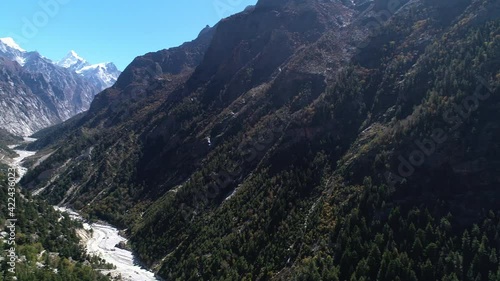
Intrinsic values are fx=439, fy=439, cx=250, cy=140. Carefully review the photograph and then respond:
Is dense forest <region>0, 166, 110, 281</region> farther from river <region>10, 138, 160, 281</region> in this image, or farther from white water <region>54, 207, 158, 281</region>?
white water <region>54, 207, 158, 281</region>

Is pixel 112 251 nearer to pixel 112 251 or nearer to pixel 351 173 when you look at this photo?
pixel 112 251

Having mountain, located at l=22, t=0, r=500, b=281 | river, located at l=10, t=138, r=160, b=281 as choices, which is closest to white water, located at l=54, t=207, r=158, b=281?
river, located at l=10, t=138, r=160, b=281

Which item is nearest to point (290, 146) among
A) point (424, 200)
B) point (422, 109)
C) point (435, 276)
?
point (422, 109)

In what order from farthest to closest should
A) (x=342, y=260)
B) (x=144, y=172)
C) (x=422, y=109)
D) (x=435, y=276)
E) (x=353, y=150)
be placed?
(x=144, y=172) → (x=353, y=150) → (x=422, y=109) → (x=342, y=260) → (x=435, y=276)

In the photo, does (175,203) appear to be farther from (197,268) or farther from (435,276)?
(435,276)

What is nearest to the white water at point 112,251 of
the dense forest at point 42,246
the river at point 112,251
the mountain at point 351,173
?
the river at point 112,251

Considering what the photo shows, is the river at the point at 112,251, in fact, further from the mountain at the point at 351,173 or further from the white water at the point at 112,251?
the mountain at the point at 351,173

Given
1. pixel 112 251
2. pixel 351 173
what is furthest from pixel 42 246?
pixel 351 173
